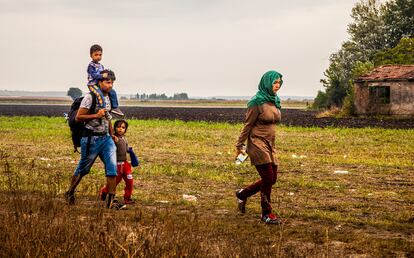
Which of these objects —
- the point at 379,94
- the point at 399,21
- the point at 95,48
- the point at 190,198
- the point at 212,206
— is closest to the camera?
the point at 95,48

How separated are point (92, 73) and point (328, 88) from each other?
57947mm

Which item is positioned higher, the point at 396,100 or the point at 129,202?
the point at 396,100

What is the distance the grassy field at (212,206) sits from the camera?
555 cm

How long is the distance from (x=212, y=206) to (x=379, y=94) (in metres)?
37.3

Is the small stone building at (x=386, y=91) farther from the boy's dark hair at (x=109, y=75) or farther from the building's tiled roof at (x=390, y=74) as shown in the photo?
the boy's dark hair at (x=109, y=75)

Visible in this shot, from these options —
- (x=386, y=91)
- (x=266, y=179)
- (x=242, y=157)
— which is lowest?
(x=266, y=179)

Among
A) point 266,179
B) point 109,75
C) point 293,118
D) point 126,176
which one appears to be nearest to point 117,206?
point 126,176

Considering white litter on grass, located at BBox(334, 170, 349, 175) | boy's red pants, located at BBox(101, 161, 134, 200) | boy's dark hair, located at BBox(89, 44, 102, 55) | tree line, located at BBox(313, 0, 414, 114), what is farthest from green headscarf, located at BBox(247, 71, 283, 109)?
tree line, located at BBox(313, 0, 414, 114)

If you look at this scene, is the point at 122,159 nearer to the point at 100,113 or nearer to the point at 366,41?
the point at 100,113

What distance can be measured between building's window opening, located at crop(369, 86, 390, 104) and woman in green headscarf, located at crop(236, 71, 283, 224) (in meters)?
37.6

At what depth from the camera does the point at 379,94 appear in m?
44.2

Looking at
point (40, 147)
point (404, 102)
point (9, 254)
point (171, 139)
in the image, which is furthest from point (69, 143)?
point (404, 102)

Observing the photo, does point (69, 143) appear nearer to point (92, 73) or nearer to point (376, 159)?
point (376, 159)

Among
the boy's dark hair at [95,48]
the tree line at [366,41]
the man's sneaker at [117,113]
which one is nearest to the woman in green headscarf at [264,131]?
the man's sneaker at [117,113]
